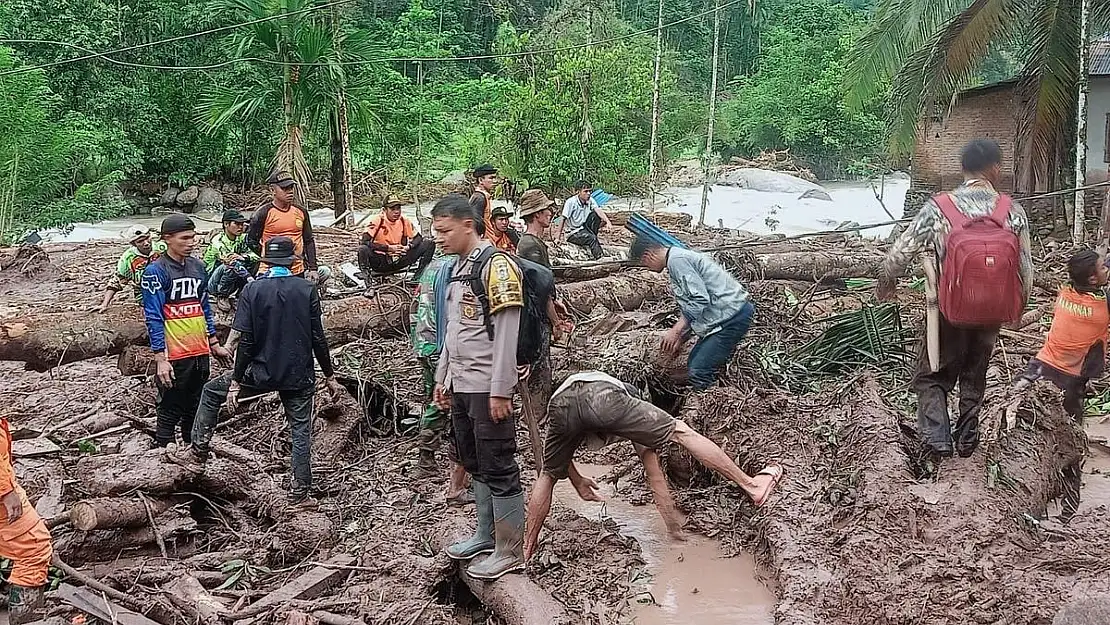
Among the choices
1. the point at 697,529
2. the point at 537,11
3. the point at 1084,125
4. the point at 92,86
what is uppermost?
the point at 537,11

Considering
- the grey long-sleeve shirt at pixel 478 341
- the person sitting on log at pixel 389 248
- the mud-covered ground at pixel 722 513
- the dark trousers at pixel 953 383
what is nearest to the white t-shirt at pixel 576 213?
the person sitting on log at pixel 389 248

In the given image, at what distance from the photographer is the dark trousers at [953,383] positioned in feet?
15.2

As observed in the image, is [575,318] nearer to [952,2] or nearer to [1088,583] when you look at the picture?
[1088,583]

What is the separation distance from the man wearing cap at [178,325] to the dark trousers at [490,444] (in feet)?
7.31

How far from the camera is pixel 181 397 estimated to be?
19.1 feet

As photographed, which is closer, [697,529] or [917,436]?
[917,436]

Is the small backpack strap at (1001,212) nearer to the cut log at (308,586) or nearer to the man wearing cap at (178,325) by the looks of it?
the cut log at (308,586)

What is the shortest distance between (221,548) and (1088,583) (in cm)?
425

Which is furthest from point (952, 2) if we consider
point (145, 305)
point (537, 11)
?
point (537, 11)

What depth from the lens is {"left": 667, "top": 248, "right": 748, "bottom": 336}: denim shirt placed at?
5.91 meters

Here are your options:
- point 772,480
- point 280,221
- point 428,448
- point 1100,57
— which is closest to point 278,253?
point 428,448

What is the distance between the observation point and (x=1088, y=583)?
12.1 ft

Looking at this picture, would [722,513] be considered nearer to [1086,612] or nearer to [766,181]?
[1086,612]

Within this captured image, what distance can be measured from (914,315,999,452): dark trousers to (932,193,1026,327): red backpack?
0.21 m
